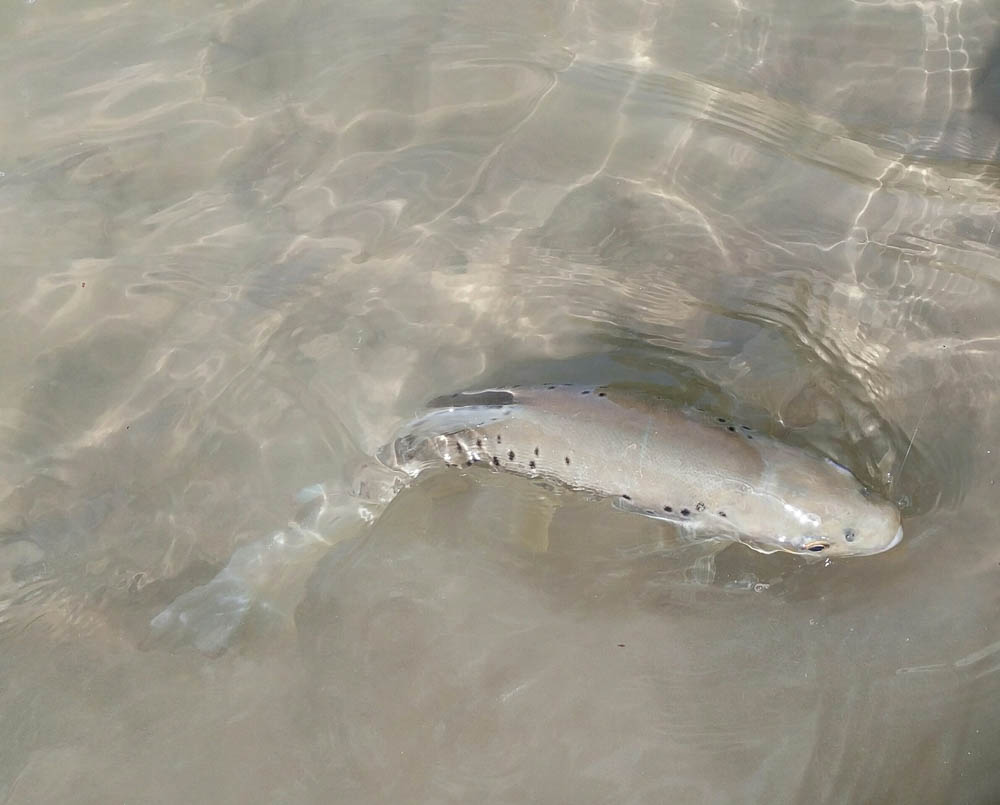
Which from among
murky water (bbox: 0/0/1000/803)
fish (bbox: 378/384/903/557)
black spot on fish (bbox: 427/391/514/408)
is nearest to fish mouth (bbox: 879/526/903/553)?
fish (bbox: 378/384/903/557)

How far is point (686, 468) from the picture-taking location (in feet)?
14.0

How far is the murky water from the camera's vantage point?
4.47m

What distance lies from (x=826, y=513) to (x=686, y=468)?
30.4 inches

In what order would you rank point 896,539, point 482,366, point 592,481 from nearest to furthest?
point 896,539 < point 592,481 < point 482,366

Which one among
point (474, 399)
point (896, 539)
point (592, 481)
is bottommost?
point (896, 539)

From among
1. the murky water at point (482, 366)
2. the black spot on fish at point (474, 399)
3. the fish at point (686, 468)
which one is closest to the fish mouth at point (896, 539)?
the fish at point (686, 468)

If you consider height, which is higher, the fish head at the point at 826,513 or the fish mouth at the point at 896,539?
the fish head at the point at 826,513

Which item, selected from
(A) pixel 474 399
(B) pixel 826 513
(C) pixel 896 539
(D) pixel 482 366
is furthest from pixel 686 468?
(D) pixel 482 366

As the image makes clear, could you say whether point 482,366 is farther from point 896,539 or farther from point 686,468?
point 896,539

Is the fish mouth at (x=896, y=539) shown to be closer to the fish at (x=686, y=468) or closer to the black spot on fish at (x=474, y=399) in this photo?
the fish at (x=686, y=468)

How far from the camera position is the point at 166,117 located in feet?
17.4

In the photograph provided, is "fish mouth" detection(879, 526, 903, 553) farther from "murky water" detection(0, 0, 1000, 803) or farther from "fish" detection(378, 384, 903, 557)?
"murky water" detection(0, 0, 1000, 803)

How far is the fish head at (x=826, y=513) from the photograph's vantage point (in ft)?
13.8

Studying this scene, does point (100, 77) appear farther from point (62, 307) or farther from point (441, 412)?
point (441, 412)
